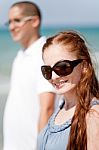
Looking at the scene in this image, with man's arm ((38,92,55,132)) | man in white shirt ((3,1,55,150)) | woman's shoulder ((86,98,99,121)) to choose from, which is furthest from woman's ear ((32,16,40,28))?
woman's shoulder ((86,98,99,121))

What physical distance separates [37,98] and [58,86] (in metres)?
1.53

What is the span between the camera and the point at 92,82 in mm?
2617

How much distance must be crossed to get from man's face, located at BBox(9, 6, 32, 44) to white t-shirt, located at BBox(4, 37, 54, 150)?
12.7 inches

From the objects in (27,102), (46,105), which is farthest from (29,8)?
(46,105)

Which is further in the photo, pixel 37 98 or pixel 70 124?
pixel 37 98

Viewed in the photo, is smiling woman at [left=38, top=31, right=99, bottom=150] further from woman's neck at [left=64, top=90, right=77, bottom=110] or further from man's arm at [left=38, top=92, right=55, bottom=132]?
man's arm at [left=38, top=92, right=55, bottom=132]

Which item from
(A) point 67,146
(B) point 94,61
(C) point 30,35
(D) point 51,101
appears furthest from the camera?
(C) point 30,35

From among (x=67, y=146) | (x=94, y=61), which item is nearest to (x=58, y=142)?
(x=67, y=146)

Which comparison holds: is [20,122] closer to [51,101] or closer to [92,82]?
[51,101]

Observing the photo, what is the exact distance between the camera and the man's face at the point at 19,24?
4.60 m

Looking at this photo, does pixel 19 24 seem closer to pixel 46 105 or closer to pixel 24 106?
pixel 24 106

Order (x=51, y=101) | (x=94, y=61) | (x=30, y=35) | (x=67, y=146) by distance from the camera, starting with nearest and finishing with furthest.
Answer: (x=67, y=146) < (x=94, y=61) < (x=51, y=101) < (x=30, y=35)

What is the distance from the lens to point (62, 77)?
8.70 feet

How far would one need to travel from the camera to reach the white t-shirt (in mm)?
4180
